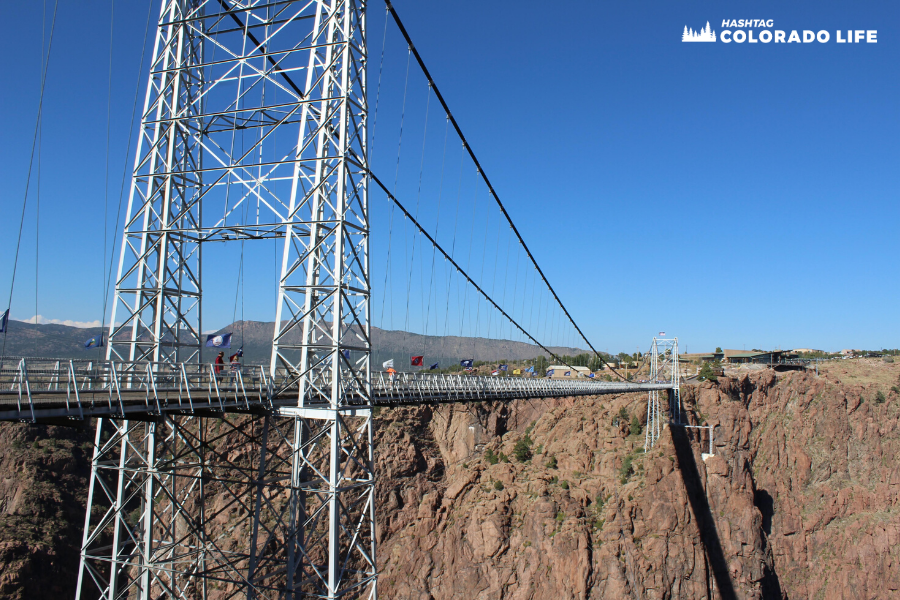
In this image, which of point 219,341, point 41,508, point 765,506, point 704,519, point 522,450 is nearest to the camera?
point 219,341

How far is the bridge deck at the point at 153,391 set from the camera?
917cm

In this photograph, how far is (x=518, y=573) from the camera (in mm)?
37406

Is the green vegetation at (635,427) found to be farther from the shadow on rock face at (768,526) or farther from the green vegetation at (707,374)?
the shadow on rock face at (768,526)

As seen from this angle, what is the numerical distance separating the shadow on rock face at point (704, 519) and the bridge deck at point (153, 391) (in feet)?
88.7

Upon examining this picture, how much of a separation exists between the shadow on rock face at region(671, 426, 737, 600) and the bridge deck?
27032mm

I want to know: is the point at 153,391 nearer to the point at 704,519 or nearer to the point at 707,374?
the point at 704,519

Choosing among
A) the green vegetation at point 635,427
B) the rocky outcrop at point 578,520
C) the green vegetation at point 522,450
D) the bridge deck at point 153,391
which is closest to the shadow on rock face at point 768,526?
the rocky outcrop at point 578,520

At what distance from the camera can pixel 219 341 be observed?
17.1 metres

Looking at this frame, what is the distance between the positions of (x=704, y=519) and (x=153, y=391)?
38.0m

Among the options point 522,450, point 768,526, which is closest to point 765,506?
point 768,526

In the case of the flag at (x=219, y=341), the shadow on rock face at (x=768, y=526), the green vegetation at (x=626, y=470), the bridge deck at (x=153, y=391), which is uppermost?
the flag at (x=219, y=341)

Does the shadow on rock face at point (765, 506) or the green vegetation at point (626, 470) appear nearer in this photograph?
the green vegetation at point (626, 470)

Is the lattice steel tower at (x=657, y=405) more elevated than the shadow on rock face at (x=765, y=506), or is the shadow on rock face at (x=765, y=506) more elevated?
the lattice steel tower at (x=657, y=405)

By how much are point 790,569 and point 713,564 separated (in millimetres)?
6970
